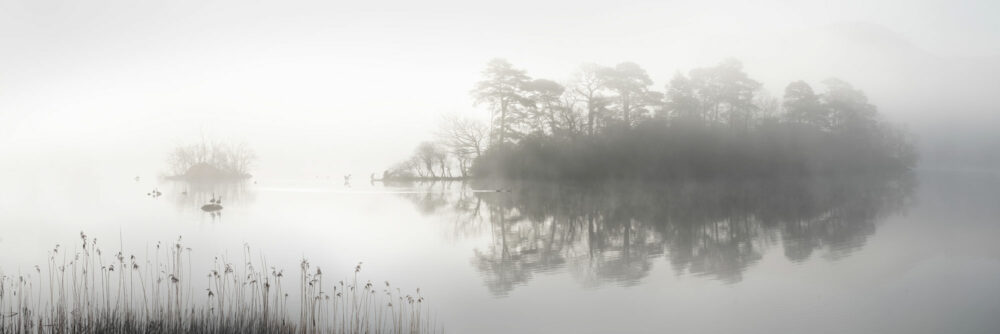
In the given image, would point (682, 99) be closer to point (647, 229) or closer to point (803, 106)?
point (803, 106)

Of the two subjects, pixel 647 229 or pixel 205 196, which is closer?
pixel 647 229

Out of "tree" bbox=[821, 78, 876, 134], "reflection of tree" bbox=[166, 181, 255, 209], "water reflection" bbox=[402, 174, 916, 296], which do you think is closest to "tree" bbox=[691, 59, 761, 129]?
"tree" bbox=[821, 78, 876, 134]

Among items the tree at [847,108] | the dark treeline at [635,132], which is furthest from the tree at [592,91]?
the tree at [847,108]

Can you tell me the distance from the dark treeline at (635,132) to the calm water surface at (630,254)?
15610 millimetres

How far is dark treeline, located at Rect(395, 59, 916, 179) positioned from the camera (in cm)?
3984

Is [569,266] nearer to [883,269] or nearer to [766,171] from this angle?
[883,269]

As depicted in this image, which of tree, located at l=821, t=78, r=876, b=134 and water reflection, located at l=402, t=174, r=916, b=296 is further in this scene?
tree, located at l=821, t=78, r=876, b=134

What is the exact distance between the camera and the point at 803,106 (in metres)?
53.0

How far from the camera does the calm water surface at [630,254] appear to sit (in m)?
7.53

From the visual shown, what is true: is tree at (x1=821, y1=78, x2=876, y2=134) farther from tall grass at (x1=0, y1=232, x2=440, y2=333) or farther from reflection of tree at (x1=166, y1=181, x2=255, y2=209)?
tall grass at (x1=0, y1=232, x2=440, y2=333)

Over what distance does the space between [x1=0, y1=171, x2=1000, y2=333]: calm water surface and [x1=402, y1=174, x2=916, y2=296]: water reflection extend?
76 millimetres

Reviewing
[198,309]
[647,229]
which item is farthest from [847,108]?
[198,309]

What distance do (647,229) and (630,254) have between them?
4.13m

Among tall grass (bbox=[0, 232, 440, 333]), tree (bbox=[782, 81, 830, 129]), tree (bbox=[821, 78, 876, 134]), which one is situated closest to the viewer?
tall grass (bbox=[0, 232, 440, 333])
